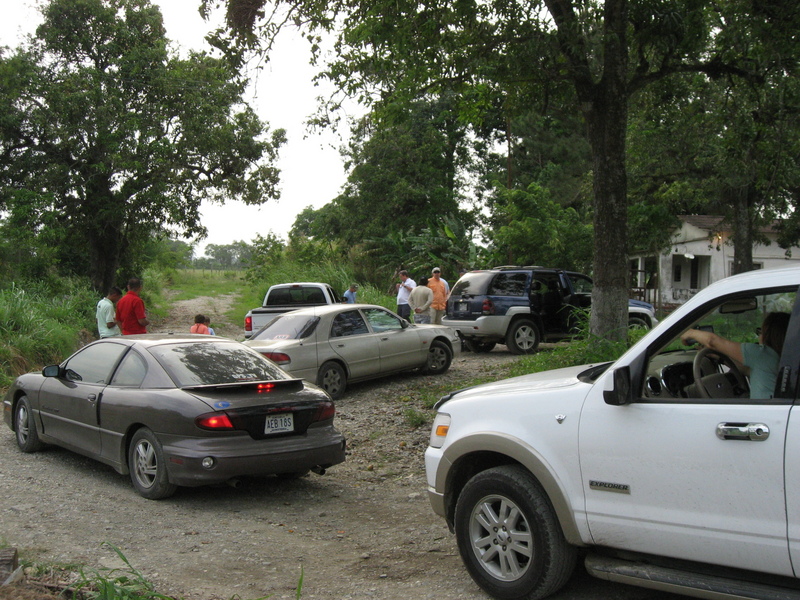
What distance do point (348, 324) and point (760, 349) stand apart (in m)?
8.78

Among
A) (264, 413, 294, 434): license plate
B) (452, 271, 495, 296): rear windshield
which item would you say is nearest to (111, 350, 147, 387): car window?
(264, 413, 294, 434): license plate

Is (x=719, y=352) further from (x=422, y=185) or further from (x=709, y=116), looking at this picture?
(x=422, y=185)

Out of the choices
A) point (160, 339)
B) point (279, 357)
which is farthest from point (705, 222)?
point (160, 339)

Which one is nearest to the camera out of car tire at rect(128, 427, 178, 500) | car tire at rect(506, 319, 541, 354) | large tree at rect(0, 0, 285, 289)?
car tire at rect(128, 427, 178, 500)

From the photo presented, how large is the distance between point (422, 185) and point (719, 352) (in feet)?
104

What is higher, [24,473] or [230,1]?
[230,1]

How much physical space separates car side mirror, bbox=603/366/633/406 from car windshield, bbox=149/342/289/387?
4011 millimetres

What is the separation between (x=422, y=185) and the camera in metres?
35.4

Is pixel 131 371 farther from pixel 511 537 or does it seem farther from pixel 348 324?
pixel 348 324

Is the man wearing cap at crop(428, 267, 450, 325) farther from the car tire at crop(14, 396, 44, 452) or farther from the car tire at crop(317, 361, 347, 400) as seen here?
the car tire at crop(14, 396, 44, 452)

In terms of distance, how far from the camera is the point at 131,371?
718 centimetres

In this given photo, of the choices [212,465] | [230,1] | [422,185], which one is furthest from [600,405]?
[422,185]

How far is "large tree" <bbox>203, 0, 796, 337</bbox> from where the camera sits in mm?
10273

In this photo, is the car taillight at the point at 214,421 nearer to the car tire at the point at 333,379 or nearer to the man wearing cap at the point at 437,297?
the car tire at the point at 333,379
